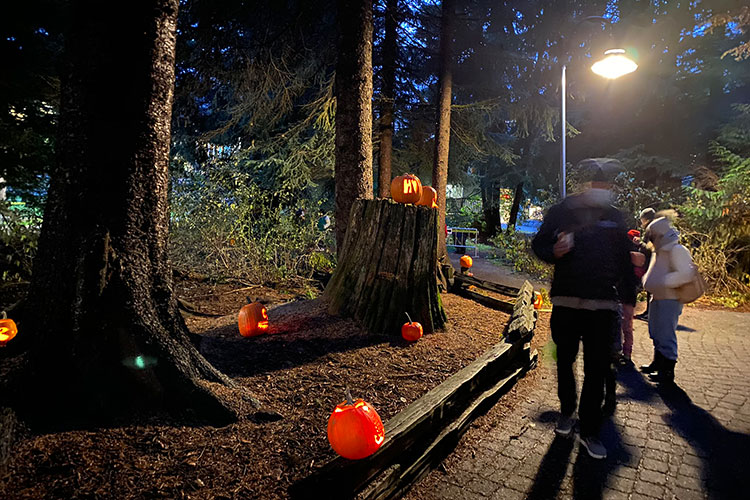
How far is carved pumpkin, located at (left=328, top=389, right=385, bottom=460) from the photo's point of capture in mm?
2375

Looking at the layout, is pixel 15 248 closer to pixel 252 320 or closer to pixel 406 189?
pixel 252 320

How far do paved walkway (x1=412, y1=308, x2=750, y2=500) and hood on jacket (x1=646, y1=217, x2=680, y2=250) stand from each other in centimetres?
156

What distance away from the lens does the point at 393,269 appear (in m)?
5.02

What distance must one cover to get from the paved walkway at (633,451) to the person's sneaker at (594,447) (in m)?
0.05

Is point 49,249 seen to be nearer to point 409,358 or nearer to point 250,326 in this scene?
point 250,326

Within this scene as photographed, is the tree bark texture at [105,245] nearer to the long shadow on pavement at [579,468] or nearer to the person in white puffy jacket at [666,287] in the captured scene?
the long shadow on pavement at [579,468]

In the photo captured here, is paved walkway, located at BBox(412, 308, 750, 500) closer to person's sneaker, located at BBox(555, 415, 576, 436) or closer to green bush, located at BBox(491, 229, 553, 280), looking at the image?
person's sneaker, located at BBox(555, 415, 576, 436)

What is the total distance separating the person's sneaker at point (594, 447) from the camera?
3080 millimetres

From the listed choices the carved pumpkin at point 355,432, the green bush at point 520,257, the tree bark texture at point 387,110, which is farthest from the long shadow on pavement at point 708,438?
the tree bark texture at point 387,110

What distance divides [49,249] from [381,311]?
318 centimetres

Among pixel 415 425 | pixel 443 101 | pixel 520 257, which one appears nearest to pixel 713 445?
pixel 415 425

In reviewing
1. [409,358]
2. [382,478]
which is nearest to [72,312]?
[382,478]

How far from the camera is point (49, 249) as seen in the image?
2.54 metres

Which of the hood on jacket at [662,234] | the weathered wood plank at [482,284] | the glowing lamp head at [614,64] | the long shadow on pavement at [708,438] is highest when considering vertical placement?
the glowing lamp head at [614,64]
